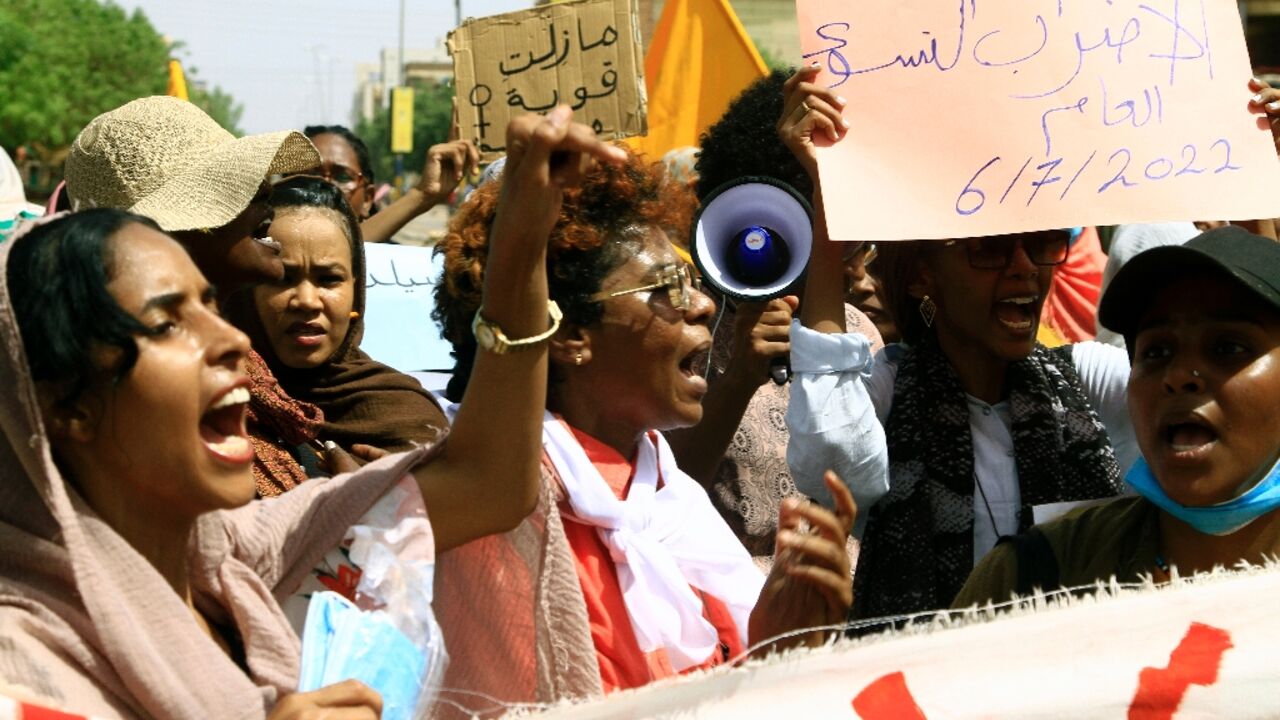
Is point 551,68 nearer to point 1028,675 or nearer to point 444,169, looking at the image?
point 444,169

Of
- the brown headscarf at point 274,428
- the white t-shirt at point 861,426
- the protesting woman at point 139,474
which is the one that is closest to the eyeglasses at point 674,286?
the white t-shirt at point 861,426

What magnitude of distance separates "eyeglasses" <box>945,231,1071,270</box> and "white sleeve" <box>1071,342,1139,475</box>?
0.75 feet

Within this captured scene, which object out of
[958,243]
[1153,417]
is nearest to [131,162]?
[958,243]

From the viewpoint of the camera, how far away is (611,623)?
254cm

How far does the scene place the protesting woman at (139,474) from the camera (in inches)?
67.8

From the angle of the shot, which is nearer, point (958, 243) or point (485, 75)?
point (958, 243)

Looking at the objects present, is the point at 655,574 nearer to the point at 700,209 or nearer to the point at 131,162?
the point at 700,209

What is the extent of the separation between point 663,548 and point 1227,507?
3.06ft

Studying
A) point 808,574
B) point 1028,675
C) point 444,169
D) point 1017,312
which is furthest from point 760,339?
point 444,169

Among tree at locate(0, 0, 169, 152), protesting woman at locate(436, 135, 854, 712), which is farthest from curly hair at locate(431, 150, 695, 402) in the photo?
tree at locate(0, 0, 169, 152)

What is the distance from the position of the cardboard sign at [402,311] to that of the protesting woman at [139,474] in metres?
2.88

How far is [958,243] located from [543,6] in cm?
198

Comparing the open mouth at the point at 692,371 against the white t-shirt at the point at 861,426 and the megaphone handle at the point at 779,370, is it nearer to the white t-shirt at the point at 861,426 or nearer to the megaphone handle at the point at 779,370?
the white t-shirt at the point at 861,426

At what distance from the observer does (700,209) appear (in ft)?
10.7
